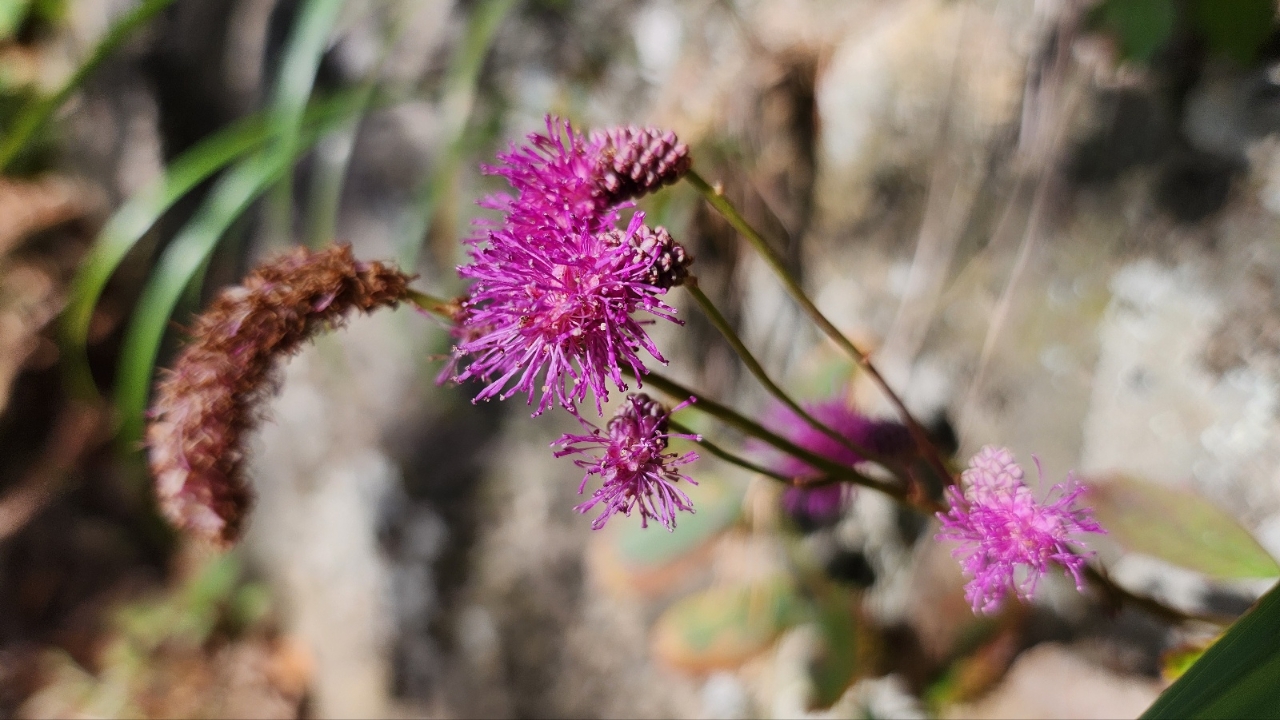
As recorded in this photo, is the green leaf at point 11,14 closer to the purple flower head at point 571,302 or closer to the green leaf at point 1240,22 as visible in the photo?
the purple flower head at point 571,302

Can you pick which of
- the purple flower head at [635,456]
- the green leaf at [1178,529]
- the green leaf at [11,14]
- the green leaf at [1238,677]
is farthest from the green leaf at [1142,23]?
the green leaf at [11,14]

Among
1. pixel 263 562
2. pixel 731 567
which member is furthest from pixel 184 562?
pixel 731 567

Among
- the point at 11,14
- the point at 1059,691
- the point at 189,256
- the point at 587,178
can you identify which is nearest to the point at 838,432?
the point at 587,178

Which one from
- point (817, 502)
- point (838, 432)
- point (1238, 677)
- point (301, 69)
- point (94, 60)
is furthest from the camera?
point (301, 69)

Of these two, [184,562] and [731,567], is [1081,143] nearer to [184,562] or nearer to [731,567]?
[731,567]

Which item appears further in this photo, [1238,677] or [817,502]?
[817,502]

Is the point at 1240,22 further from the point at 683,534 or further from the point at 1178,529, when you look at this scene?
the point at 683,534
